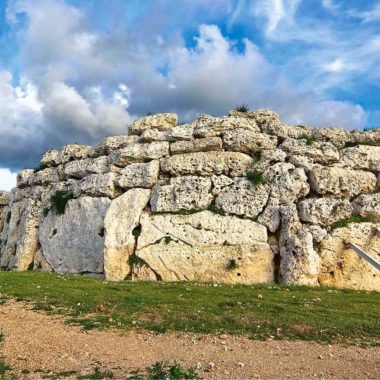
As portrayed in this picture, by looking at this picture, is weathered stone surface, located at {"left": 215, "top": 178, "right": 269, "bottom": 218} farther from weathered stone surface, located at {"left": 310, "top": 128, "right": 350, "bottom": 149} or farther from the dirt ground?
the dirt ground

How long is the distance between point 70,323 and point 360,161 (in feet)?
50.2

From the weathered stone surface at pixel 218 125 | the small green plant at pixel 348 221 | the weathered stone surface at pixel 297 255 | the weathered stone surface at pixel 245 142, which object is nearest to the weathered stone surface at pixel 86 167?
the weathered stone surface at pixel 218 125

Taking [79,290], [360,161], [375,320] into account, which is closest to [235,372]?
[375,320]

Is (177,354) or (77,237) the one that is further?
(77,237)

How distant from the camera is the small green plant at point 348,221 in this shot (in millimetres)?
19297

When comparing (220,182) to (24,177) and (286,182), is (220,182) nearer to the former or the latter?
(286,182)

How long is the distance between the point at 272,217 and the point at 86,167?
391 inches

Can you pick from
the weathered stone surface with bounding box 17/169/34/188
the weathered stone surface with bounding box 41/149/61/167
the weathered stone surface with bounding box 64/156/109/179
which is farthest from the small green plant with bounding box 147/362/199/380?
the weathered stone surface with bounding box 17/169/34/188

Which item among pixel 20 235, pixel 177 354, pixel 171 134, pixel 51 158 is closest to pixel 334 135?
pixel 171 134

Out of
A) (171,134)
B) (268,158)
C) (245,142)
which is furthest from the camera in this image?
(171,134)

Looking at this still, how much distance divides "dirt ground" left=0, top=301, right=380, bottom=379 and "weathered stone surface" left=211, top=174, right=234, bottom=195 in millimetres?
10705

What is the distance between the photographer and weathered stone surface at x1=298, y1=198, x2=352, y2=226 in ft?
63.5

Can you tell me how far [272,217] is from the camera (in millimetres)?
19547

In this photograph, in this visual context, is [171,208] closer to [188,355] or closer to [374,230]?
[374,230]
